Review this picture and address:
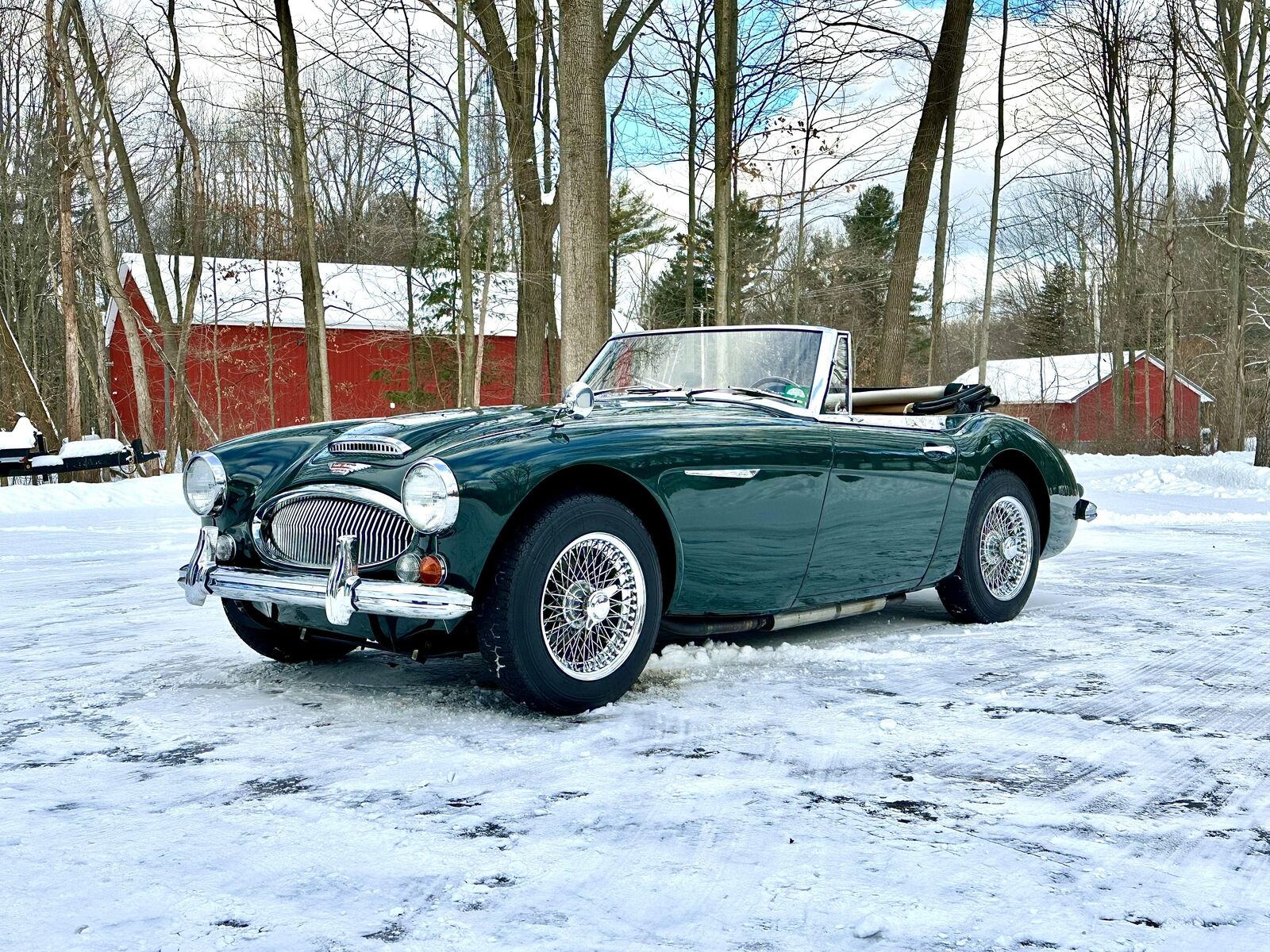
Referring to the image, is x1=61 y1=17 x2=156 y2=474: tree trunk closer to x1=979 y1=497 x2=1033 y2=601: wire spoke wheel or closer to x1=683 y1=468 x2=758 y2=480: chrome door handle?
x1=979 y1=497 x2=1033 y2=601: wire spoke wheel

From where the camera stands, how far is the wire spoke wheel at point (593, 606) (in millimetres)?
3801

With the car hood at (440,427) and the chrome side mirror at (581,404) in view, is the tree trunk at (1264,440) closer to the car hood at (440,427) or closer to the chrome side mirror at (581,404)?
the chrome side mirror at (581,404)

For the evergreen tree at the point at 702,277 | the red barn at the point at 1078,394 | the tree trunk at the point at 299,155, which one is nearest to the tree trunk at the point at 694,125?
the tree trunk at the point at 299,155

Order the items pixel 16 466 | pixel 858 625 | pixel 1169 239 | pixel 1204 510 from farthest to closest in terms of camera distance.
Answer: pixel 1169 239, pixel 16 466, pixel 1204 510, pixel 858 625

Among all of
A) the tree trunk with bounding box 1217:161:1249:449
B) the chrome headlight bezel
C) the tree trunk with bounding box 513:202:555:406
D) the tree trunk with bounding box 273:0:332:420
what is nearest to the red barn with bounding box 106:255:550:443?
the tree trunk with bounding box 513:202:555:406

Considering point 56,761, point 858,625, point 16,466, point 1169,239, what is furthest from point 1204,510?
point 1169,239

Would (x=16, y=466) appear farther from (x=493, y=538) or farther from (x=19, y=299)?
(x=19, y=299)

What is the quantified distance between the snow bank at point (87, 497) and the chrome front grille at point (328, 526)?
10147 millimetres

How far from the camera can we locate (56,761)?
11.0 feet

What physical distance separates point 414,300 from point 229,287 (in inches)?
202

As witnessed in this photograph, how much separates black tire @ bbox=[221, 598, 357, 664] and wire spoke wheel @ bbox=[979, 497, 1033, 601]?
3065 mm

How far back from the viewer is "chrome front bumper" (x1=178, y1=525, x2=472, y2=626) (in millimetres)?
3529

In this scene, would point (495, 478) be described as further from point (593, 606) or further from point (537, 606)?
point (593, 606)

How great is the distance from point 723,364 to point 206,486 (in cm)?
224
